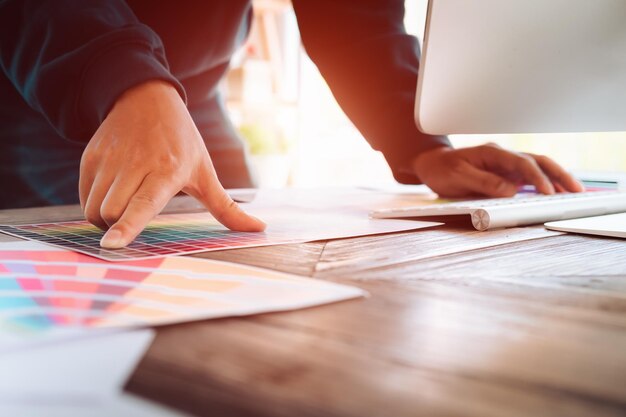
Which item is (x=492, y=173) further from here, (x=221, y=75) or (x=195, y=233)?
(x=221, y=75)

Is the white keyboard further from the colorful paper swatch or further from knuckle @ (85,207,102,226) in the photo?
knuckle @ (85,207,102,226)

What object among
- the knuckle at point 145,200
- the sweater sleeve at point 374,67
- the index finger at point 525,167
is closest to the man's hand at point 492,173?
the index finger at point 525,167

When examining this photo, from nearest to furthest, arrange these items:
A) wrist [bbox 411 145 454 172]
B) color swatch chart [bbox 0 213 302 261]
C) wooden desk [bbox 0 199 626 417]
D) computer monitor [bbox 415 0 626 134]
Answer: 1. wooden desk [bbox 0 199 626 417]
2. color swatch chart [bbox 0 213 302 261]
3. computer monitor [bbox 415 0 626 134]
4. wrist [bbox 411 145 454 172]

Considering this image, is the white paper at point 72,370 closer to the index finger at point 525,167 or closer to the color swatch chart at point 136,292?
the color swatch chart at point 136,292

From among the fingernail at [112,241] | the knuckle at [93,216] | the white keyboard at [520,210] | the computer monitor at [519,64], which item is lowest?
the fingernail at [112,241]

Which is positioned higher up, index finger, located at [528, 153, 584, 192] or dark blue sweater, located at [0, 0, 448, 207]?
dark blue sweater, located at [0, 0, 448, 207]

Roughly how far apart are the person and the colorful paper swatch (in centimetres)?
2

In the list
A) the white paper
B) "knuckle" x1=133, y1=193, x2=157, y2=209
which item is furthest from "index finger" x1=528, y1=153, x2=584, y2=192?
the white paper

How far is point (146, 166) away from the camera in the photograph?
55cm

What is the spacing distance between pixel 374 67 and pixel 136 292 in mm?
912

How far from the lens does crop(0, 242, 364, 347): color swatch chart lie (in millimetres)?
263

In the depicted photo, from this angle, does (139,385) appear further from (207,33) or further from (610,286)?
(207,33)

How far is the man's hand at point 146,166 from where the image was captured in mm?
531

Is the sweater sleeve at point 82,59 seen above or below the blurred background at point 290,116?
below
